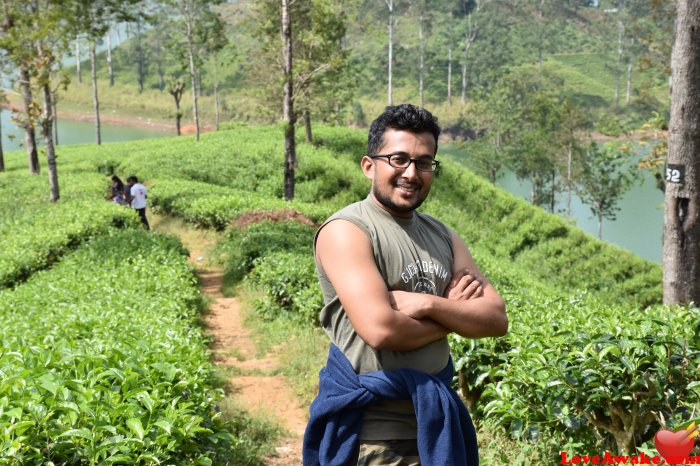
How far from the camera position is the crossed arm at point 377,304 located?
242 centimetres

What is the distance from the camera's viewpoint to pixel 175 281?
914 cm

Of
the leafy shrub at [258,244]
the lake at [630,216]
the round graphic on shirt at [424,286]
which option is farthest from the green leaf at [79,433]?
the lake at [630,216]

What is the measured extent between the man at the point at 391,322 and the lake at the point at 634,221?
33.4 metres

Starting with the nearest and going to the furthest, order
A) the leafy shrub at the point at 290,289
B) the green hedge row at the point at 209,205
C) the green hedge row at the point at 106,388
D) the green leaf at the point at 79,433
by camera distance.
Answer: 1. the green leaf at the point at 79,433
2. the green hedge row at the point at 106,388
3. the leafy shrub at the point at 290,289
4. the green hedge row at the point at 209,205

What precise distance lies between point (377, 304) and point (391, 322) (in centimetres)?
8

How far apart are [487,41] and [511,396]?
86716 mm

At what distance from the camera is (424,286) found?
2688mm

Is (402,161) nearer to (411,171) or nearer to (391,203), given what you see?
(411,171)

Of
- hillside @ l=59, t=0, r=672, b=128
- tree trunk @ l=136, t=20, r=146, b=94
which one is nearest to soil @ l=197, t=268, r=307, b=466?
hillside @ l=59, t=0, r=672, b=128

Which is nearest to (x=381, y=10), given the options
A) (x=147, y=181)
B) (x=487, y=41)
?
(x=487, y=41)

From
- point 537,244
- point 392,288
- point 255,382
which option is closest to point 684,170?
point 255,382

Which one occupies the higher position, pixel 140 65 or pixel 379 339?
pixel 140 65

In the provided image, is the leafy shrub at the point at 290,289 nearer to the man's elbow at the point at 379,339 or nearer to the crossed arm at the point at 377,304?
the crossed arm at the point at 377,304

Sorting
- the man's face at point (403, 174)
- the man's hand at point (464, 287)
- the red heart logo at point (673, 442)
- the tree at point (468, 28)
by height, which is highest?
the tree at point (468, 28)
